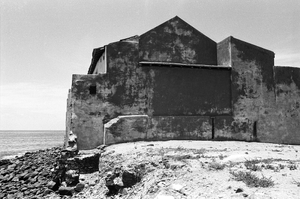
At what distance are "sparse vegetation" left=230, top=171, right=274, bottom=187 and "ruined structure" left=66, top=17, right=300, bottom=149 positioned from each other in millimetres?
8611

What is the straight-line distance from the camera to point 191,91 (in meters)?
16.6

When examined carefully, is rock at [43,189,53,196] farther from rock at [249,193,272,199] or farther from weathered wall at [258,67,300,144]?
weathered wall at [258,67,300,144]

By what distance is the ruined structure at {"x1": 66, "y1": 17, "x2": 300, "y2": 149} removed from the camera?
15.0 metres

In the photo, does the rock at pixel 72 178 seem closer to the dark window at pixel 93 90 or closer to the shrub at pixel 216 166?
the dark window at pixel 93 90

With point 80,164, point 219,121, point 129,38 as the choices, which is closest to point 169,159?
point 80,164

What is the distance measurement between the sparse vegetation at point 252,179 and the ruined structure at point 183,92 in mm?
8611

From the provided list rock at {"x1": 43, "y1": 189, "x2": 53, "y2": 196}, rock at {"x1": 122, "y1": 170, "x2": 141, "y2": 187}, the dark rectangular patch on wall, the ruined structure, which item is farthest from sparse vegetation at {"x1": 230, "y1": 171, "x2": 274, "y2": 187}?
the dark rectangular patch on wall

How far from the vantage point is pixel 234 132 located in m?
17.0

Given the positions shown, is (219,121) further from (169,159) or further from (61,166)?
(61,166)

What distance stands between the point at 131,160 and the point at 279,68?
13.5 m

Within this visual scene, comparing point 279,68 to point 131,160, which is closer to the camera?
point 131,160

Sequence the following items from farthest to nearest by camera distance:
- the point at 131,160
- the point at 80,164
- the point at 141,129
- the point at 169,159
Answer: the point at 141,129, the point at 80,164, the point at 131,160, the point at 169,159

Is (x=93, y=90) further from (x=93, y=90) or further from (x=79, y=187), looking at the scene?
(x=79, y=187)

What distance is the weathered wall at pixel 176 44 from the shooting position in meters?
16.9
